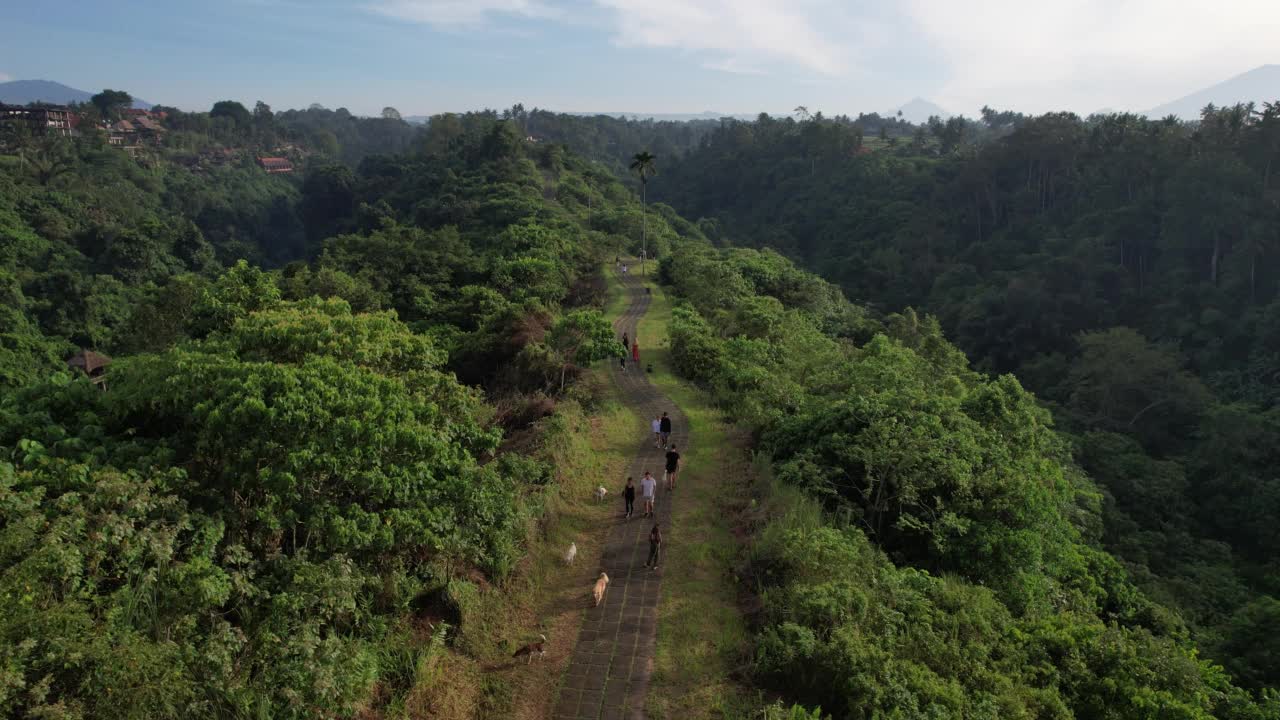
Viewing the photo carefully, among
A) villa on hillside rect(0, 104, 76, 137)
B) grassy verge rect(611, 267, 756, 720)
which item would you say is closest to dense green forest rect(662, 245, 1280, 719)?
grassy verge rect(611, 267, 756, 720)

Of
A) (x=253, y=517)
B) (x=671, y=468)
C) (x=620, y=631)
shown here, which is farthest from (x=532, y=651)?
(x=671, y=468)

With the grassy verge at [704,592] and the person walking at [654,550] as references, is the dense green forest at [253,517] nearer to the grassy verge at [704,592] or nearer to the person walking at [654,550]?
the person walking at [654,550]

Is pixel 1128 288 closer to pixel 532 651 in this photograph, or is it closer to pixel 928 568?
pixel 928 568

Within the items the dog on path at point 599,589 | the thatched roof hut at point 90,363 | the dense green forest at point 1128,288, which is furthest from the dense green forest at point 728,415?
the thatched roof hut at point 90,363

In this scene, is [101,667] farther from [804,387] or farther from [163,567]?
[804,387]

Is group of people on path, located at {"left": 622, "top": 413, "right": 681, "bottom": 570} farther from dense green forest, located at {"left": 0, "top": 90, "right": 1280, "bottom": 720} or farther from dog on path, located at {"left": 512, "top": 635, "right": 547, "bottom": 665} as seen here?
dog on path, located at {"left": 512, "top": 635, "right": 547, "bottom": 665}

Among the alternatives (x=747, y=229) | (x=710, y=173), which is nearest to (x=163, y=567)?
(x=747, y=229)
